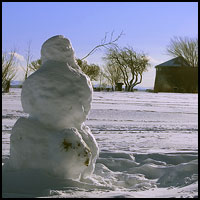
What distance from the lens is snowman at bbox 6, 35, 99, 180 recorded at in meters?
2.22

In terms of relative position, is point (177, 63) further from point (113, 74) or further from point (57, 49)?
point (57, 49)

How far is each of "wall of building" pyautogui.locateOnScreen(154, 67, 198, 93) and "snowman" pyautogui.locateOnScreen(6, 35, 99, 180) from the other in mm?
24100

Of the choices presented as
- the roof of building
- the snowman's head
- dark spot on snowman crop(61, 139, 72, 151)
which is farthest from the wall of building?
dark spot on snowman crop(61, 139, 72, 151)

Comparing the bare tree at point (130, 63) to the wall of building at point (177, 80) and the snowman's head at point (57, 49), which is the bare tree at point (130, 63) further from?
the snowman's head at point (57, 49)

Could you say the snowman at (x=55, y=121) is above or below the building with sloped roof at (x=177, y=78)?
below

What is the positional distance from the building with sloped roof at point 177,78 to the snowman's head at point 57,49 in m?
24.0

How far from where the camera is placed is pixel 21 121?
2.32m

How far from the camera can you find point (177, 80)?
85.0 feet

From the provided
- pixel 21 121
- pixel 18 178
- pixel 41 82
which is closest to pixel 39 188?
pixel 18 178

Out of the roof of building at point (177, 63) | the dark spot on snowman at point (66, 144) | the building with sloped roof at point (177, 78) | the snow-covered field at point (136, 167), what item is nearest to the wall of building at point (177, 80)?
the building with sloped roof at point (177, 78)

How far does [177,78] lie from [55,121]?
2455cm

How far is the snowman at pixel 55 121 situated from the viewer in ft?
7.30

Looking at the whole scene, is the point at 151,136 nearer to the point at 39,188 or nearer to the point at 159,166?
the point at 159,166

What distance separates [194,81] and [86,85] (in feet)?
79.9
